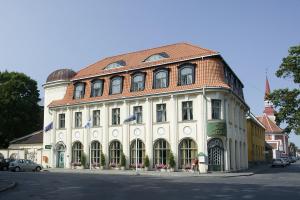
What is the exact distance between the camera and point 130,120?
36531mm

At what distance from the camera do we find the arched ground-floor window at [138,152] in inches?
1500

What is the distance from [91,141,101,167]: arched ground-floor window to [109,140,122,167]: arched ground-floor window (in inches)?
64.6

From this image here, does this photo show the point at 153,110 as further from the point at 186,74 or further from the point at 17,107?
the point at 17,107

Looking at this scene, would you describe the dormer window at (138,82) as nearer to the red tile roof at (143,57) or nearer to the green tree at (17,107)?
the red tile roof at (143,57)

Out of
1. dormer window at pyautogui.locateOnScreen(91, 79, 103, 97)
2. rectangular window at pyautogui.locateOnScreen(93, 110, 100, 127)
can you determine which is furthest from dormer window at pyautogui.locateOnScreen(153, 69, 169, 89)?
rectangular window at pyautogui.locateOnScreen(93, 110, 100, 127)

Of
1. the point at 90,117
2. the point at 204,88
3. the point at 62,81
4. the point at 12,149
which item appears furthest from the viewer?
the point at 12,149

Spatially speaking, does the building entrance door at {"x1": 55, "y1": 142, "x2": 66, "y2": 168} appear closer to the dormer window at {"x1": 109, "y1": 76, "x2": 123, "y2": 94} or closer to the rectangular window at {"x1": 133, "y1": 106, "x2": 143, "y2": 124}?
the dormer window at {"x1": 109, "y1": 76, "x2": 123, "y2": 94}

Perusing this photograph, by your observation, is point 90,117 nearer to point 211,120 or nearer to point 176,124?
point 176,124

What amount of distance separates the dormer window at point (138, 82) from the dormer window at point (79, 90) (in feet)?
22.9

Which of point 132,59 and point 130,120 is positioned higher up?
point 132,59

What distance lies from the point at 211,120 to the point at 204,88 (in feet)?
9.42

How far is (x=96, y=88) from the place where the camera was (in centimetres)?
4253

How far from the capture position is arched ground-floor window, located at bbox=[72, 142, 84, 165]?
140ft

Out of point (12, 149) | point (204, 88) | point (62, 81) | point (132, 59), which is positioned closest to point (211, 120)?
point (204, 88)
